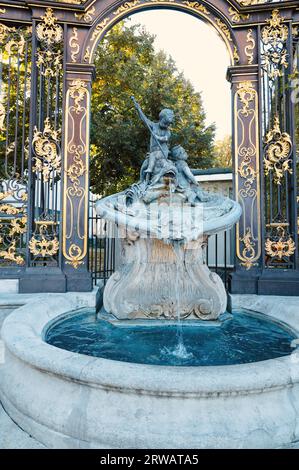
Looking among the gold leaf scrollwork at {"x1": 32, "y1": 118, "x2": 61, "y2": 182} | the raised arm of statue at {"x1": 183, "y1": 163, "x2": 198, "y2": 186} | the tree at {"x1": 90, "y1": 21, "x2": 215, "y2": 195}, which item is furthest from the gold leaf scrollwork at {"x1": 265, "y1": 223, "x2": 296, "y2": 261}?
the tree at {"x1": 90, "y1": 21, "x2": 215, "y2": 195}

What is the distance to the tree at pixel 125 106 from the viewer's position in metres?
10.2

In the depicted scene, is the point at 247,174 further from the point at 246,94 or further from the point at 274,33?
the point at 274,33

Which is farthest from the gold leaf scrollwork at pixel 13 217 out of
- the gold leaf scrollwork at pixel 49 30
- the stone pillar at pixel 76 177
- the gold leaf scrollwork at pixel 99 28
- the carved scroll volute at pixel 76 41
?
the gold leaf scrollwork at pixel 99 28

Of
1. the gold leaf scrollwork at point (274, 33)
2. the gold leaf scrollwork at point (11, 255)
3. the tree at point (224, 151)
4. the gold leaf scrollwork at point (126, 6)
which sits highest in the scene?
the tree at point (224, 151)

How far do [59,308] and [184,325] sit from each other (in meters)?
1.32

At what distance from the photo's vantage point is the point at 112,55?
10500mm

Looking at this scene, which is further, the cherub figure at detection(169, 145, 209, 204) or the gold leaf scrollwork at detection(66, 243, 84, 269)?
the gold leaf scrollwork at detection(66, 243, 84, 269)

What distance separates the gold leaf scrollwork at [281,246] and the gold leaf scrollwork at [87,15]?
13.4ft

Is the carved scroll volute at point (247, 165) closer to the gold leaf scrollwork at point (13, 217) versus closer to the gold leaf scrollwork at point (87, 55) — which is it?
the gold leaf scrollwork at point (87, 55)

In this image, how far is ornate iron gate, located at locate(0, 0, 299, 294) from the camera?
4527 millimetres

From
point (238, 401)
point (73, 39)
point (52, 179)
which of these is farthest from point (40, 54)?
point (238, 401)

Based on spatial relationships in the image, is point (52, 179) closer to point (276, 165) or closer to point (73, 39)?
point (73, 39)

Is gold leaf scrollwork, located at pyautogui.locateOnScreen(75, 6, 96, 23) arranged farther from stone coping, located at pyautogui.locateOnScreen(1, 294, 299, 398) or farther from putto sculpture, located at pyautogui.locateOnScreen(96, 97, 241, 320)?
stone coping, located at pyautogui.locateOnScreen(1, 294, 299, 398)

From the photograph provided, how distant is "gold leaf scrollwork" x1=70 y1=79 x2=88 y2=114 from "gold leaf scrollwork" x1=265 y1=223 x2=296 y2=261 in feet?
11.0
